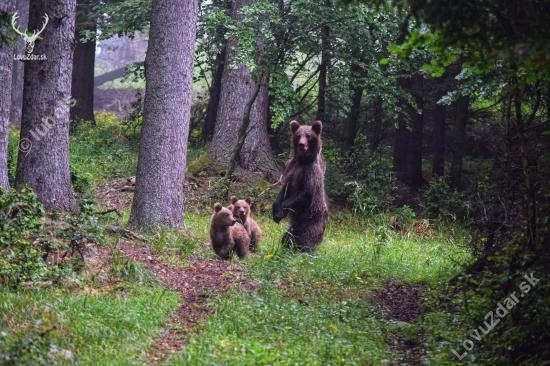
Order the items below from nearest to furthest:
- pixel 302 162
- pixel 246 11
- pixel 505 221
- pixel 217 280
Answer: pixel 505 221, pixel 217 280, pixel 302 162, pixel 246 11

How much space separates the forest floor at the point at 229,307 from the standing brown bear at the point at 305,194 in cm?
47

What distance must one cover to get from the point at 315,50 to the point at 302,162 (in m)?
6.60

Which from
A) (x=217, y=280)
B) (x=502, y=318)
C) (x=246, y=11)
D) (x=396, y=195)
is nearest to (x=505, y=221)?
(x=502, y=318)

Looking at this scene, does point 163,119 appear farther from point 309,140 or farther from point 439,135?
point 439,135

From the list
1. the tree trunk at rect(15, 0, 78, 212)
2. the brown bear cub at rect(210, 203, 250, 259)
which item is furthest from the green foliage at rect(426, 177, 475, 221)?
the tree trunk at rect(15, 0, 78, 212)

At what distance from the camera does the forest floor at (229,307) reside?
4246mm

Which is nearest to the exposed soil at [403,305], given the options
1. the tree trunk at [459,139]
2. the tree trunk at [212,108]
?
the tree trunk at [459,139]

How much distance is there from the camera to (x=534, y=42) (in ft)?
11.1

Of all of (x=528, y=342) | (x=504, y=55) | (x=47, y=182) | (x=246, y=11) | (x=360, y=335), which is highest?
(x=246, y=11)

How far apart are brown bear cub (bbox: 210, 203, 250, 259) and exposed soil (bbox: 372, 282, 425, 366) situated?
2.67m

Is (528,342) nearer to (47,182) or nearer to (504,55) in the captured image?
(504,55)

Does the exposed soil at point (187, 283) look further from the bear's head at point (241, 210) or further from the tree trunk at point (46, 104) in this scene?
the tree trunk at point (46, 104)

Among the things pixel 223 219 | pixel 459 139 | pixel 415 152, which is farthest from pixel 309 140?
pixel 415 152

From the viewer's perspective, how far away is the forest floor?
425 centimetres
